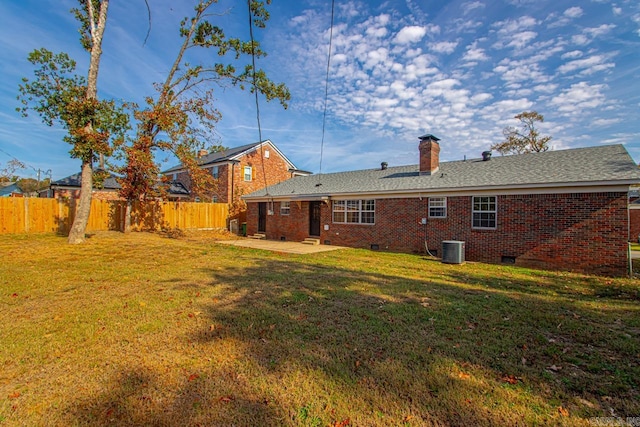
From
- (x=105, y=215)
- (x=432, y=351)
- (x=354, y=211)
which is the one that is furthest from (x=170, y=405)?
(x=105, y=215)

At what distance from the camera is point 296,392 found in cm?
283

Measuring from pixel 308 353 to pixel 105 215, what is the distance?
20795 mm

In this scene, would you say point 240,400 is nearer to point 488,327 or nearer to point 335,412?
point 335,412

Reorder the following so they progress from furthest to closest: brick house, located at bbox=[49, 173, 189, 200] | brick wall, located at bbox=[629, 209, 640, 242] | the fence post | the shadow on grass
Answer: brick house, located at bbox=[49, 173, 189, 200] < brick wall, located at bbox=[629, 209, 640, 242] < the fence post < the shadow on grass

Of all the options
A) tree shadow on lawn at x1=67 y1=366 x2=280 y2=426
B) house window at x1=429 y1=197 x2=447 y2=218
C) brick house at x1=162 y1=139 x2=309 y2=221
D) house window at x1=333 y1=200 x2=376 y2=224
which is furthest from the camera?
brick house at x1=162 y1=139 x2=309 y2=221

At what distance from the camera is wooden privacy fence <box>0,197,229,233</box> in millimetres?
16188

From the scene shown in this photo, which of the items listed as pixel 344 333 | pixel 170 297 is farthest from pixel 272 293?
pixel 344 333

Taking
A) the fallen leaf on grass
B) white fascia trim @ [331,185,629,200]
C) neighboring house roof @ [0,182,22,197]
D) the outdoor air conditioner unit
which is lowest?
the fallen leaf on grass

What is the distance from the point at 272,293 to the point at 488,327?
370 centimetres

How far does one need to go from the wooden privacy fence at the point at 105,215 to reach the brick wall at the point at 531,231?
46.0 feet

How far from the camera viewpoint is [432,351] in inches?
144

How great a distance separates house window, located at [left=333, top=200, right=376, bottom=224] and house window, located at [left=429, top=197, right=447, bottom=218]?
8.81 ft

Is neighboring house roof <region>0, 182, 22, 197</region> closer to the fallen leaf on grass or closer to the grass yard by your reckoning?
the grass yard

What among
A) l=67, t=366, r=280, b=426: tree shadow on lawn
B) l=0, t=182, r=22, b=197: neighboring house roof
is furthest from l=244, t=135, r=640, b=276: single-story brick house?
l=0, t=182, r=22, b=197: neighboring house roof
